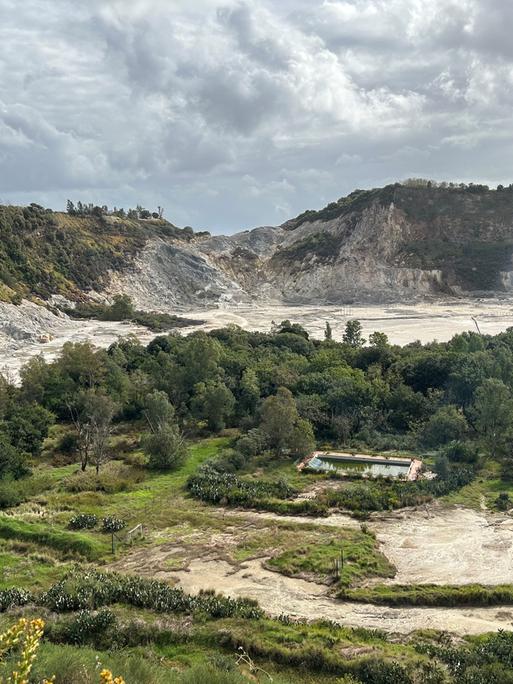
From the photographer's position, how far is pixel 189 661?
13.3m

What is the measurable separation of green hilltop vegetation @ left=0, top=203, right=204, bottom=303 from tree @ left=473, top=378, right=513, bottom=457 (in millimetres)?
51803

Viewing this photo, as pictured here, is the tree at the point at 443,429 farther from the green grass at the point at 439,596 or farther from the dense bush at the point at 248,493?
the green grass at the point at 439,596

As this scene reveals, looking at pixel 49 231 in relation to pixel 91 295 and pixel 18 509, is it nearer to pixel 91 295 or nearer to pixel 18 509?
pixel 91 295

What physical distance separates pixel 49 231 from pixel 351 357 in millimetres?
64478

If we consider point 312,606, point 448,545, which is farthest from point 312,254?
point 312,606

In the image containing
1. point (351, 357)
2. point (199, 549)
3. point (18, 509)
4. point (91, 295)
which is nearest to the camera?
point (199, 549)

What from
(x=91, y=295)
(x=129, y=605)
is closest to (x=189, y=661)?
(x=129, y=605)

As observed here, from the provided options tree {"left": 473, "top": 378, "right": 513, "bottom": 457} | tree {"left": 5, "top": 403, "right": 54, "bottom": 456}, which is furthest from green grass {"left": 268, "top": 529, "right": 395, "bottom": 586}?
tree {"left": 5, "top": 403, "right": 54, "bottom": 456}

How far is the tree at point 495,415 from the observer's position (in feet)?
98.6

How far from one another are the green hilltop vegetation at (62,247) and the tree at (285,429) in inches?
1754

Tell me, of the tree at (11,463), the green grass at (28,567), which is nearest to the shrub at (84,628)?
the green grass at (28,567)

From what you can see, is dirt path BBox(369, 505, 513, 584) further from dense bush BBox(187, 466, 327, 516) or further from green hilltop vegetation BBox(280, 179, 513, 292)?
green hilltop vegetation BBox(280, 179, 513, 292)

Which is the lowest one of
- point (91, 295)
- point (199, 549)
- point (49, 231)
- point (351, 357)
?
point (199, 549)

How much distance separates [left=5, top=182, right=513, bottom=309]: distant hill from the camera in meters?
94.3
